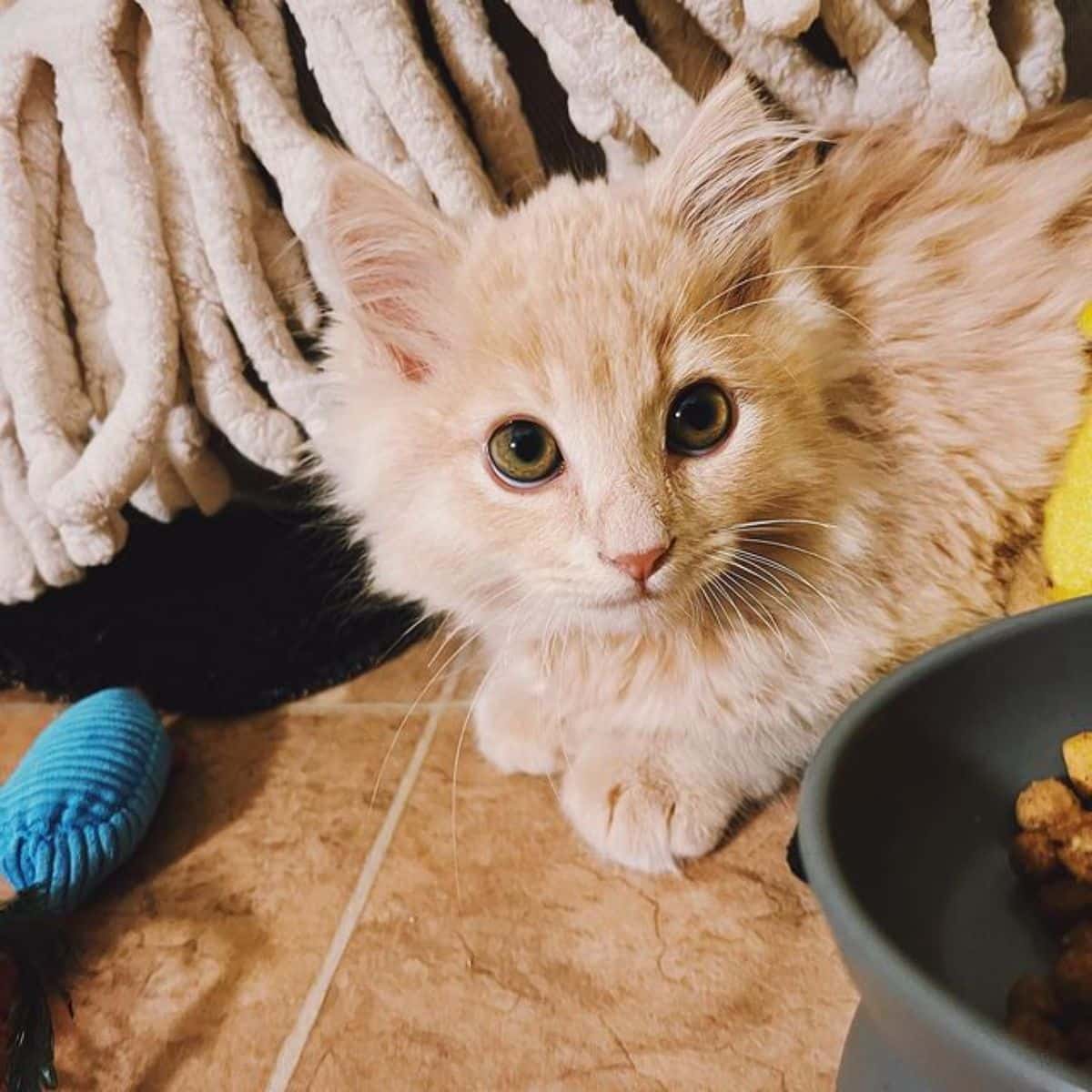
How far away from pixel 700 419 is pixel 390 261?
0.31m

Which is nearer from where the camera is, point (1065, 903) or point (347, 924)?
point (1065, 903)

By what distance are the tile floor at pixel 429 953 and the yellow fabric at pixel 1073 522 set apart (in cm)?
32

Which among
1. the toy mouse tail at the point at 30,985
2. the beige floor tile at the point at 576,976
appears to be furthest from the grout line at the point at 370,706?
the toy mouse tail at the point at 30,985

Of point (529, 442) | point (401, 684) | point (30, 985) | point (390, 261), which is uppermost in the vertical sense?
point (390, 261)

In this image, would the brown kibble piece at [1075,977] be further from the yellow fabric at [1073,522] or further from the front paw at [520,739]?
the front paw at [520,739]

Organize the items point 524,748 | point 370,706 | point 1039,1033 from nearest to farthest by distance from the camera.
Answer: point 1039,1033 → point 524,748 → point 370,706

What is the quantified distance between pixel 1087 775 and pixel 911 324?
0.40 m

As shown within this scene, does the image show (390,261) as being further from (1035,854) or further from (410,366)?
(1035,854)

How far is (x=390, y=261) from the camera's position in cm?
88

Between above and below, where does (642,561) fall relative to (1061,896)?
above

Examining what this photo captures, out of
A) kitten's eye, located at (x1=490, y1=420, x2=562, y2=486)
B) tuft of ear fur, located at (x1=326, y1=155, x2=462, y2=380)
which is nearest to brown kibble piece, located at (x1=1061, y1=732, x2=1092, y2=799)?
kitten's eye, located at (x1=490, y1=420, x2=562, y2=486)

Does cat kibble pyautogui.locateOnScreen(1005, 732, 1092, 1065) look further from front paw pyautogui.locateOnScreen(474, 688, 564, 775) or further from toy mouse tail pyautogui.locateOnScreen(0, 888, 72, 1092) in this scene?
toy mouse tail pyautogui.locateOnScreen(0, 888, 72, 1092)

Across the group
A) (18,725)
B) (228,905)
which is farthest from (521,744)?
(18,725)

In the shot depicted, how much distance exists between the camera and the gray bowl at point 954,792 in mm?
604
